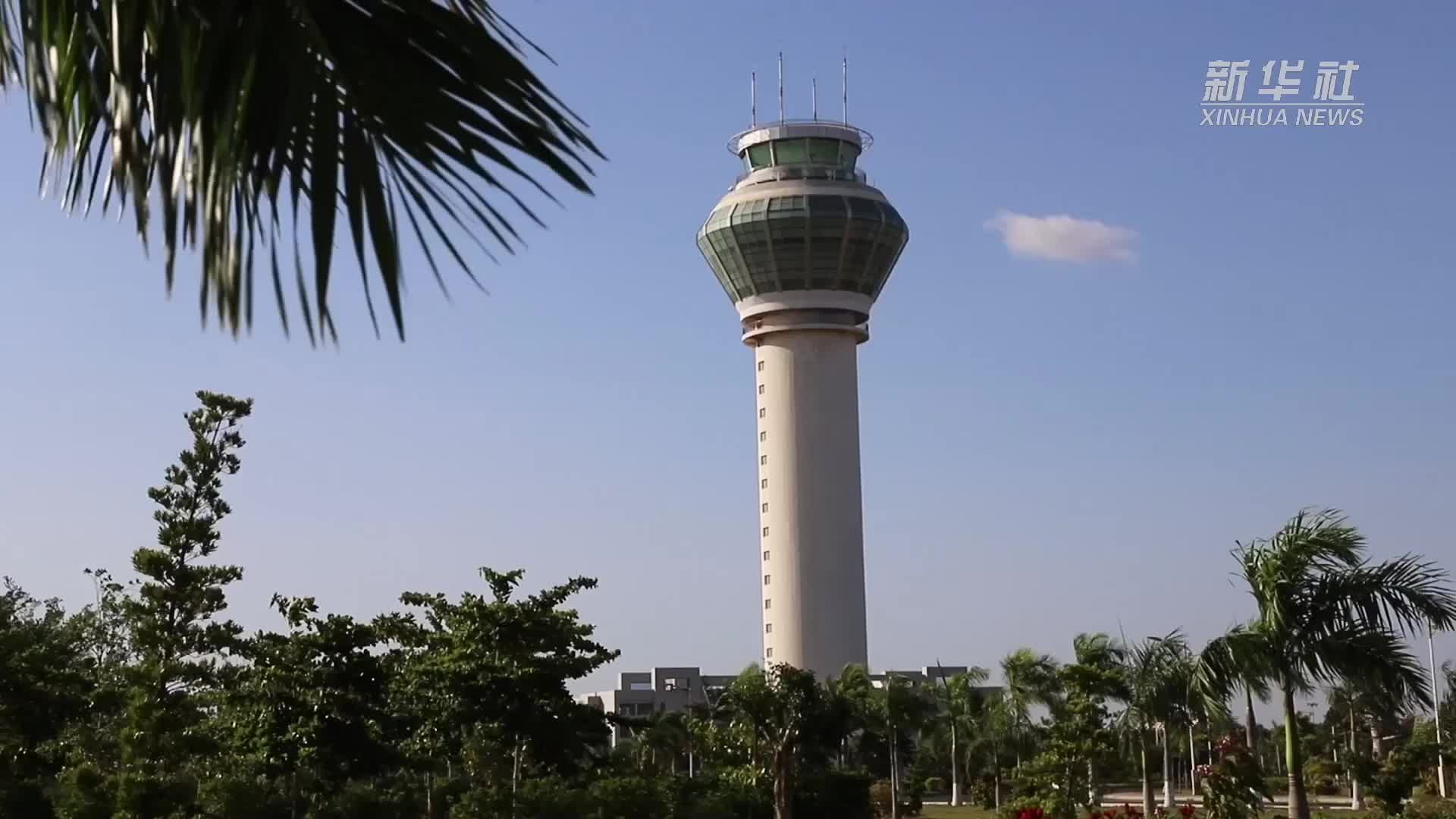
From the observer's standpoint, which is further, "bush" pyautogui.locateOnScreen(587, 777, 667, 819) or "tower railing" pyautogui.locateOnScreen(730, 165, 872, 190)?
"tower railing" pyautogui.locateOnScreen(730, 165, 872, 190)

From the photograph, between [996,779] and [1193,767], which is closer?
[1193,767]

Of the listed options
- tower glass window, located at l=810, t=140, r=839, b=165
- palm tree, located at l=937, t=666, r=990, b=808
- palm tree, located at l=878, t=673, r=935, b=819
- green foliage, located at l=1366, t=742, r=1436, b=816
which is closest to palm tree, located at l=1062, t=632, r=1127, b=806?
green foliage, located at l=1366, t=742, r=1436, b=816

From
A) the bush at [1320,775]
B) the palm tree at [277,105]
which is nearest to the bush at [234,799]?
the palm tree at [277,105]

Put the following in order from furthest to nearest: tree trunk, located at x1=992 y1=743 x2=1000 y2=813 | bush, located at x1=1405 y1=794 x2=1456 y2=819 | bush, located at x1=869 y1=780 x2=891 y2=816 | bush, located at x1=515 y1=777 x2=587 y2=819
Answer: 1. tree trunk, located at x1=992 y1=743 x2=1000 y2=813
2. bush, located at x1=869 y1=780 x2=891 y2=816
3. bush, located at x1=515 y1=777 x2=587 y2=819
4. bush, located at x1=1405 y1=794 x2=1456 y2=819

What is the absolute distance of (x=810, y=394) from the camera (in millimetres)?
82562

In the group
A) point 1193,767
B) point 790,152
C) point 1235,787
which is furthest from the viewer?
point 790,152

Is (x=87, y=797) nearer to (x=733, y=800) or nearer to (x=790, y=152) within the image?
(x=733, y=800)

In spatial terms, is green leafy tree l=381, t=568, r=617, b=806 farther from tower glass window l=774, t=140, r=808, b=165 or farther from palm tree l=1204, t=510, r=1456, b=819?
tower glass window l=774, t=140, r=808, b=165

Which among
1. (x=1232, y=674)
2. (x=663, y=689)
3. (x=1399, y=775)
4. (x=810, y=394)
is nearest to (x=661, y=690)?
(x=663, y=689)

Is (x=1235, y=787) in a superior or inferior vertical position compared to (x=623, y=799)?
superior

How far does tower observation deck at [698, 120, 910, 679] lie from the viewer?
8156cm

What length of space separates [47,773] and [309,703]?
7497mm

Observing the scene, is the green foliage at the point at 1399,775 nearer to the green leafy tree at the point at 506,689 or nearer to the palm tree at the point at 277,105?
the green leafy tree at the point at 506,689

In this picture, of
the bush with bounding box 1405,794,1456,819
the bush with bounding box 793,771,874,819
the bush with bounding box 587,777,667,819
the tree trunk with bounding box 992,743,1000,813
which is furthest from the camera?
the tree trunk with bounding box 992,743,1000,813
